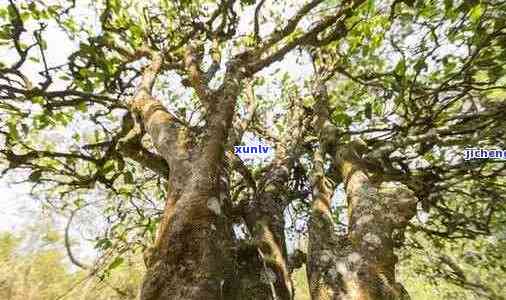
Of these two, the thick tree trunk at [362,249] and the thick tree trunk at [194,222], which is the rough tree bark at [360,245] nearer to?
the thick tree trunk at [362,249]

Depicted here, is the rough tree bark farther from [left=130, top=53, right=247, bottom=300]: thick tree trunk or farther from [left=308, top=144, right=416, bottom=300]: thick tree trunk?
[left=130, top=53, right=247, bottom=300]: thick tree trunk

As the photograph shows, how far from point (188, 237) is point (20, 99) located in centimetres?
395

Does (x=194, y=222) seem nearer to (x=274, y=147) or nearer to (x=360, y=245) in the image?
(x=360, y=245)

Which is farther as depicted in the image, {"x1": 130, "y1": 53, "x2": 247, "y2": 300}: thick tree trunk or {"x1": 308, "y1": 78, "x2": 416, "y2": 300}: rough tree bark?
{"x1": 308, "y1": 78, "x2": 416, "y2": 300}: rough tree bark

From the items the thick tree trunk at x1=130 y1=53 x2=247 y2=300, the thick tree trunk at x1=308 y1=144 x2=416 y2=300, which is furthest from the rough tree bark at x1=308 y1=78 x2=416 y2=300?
the thick tree trunk at x1=130 y1=53 x2=247 y2=300

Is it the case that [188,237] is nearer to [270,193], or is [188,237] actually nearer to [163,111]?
[163,111]

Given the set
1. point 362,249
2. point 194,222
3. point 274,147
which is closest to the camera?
point 194,222

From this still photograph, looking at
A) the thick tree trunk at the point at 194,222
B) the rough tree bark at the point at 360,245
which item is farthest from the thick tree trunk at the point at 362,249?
the thick tree trunk at the point at 194,222

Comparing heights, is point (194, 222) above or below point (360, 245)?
above

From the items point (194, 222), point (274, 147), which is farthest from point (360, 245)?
point (274, 147)

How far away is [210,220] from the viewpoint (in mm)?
2678

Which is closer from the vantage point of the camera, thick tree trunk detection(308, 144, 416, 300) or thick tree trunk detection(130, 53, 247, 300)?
thick tree trunk detection(130, 53, 247, 300)

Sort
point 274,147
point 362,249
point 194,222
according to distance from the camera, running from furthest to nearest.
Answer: point 274,147
point 362,249
point 194,222

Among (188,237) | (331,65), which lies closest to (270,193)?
(188,237)
